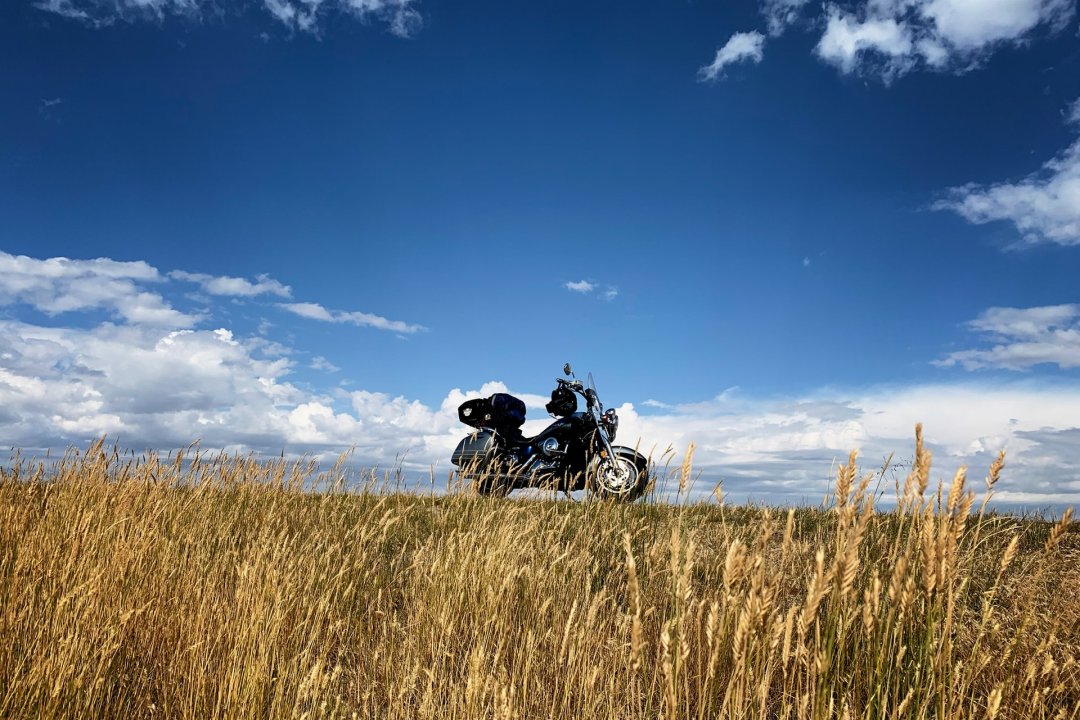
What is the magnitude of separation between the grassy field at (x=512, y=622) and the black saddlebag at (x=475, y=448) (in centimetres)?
366

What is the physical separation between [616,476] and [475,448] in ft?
7.24

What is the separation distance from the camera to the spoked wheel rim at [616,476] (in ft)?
27.6

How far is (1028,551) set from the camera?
563 centimetres

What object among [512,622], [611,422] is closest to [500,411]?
[611,422]

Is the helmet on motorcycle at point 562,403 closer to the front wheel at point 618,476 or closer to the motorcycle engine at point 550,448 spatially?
the motorcycle engine at point 550,448

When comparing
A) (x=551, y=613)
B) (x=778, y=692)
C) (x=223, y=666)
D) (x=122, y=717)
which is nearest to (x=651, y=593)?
(x=551, y=613)

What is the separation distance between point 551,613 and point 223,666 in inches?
67.1

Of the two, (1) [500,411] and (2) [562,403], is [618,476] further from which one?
(1) [500,411]

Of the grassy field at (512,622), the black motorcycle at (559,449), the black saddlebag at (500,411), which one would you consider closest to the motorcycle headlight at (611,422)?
the black motorcycle at (559,449)

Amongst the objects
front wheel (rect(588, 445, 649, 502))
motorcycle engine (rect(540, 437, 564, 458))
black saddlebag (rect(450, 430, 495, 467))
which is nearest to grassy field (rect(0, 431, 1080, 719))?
front wheel (rect(588, 445, 649, 502))

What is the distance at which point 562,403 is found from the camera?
9.35m

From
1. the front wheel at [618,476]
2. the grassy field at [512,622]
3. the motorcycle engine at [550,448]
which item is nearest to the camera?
the grassy field at [512,622]

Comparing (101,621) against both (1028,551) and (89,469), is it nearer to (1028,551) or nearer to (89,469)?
(89,469)

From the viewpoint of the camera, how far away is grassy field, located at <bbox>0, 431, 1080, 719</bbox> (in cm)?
207
